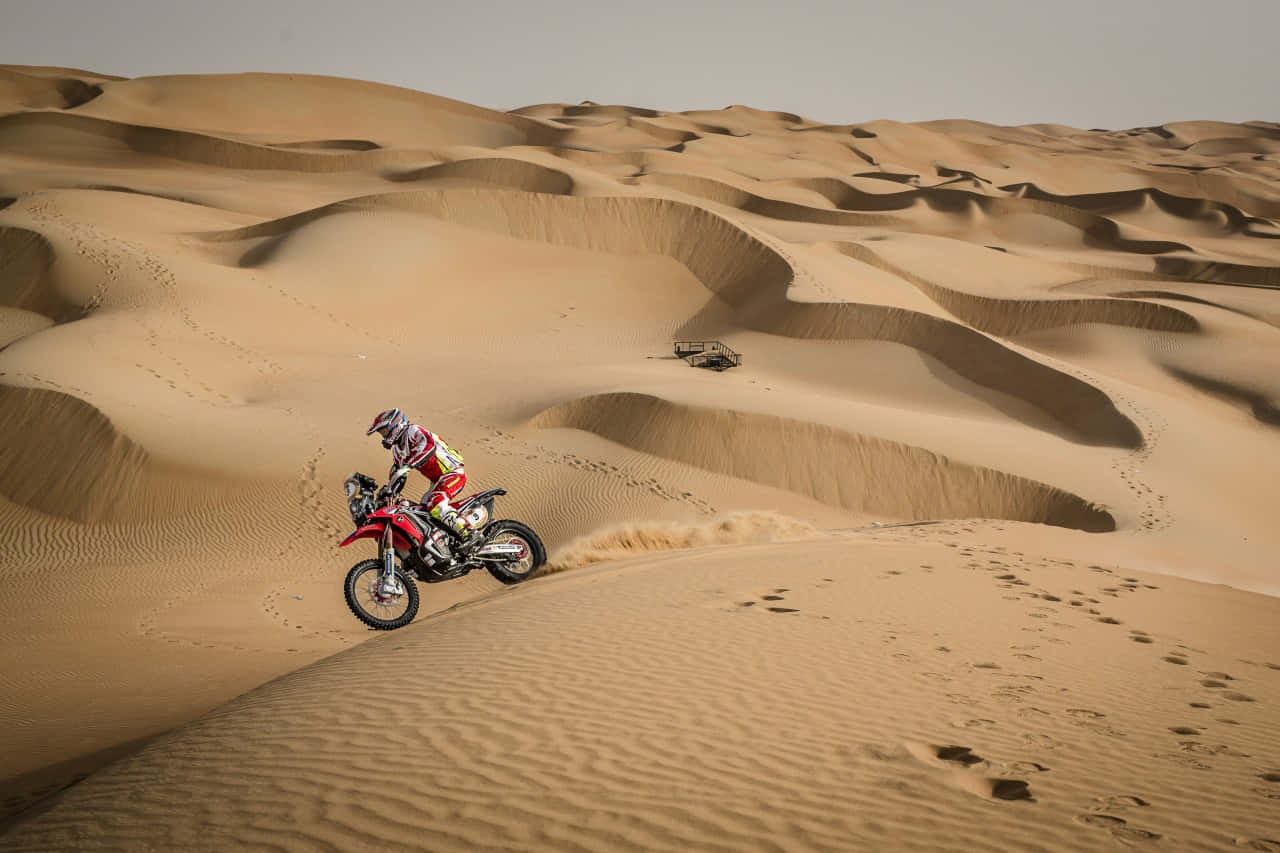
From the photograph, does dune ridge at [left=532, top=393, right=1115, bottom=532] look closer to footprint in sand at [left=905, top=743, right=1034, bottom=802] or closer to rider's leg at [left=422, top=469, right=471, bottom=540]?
rider's leg at [left=422, top=469, right=471, bottom=540]

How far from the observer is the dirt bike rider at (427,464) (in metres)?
8.52

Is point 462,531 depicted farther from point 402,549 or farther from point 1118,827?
point 1118,827

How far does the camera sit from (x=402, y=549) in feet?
29.0

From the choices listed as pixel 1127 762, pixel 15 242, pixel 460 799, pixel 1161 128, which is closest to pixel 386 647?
pixel 460 799

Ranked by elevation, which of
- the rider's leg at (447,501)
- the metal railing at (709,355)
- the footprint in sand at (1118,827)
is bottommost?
the footprint in sand at (1118,827)

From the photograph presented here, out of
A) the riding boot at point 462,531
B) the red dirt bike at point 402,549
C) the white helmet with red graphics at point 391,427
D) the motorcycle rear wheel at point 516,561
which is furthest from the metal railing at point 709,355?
the white helmet with red graphics at point 391,427

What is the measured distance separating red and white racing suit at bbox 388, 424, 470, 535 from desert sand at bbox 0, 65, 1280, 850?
99cm

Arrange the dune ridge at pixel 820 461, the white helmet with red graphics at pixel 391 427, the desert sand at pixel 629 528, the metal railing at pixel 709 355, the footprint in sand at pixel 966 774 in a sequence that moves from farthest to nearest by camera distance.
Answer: the metal railing at pixel 709 355 < the dune ridge at pixel 820 461 < the white helmet with red graphics at pixel 391 427 < the desert sand at pixel 629 528 < the footprint in sand at pixel 966 774

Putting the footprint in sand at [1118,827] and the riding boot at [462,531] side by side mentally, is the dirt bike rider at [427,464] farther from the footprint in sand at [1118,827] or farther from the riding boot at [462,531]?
the footprint in sand at [1118,827]

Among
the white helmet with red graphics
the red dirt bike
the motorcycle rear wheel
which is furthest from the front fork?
the motorcycle rear wheel

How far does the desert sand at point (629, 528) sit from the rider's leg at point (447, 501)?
0.82 m

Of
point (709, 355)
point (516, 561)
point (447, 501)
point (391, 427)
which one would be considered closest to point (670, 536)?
point (516, 561)

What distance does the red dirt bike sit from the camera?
338 inches

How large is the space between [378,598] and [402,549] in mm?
486
